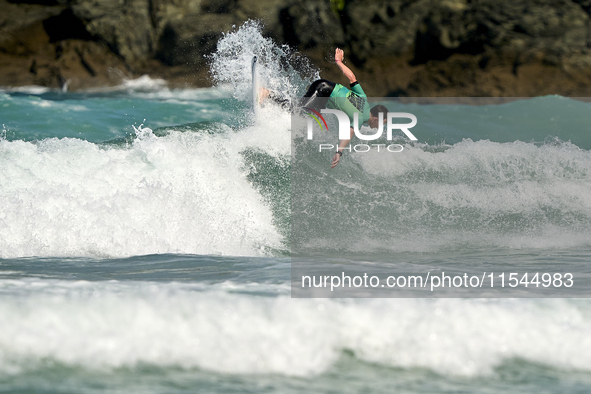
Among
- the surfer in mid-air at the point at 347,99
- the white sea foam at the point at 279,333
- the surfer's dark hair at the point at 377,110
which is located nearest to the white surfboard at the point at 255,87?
the surfer in mid-air at the point at 347,99

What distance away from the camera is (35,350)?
2.78m

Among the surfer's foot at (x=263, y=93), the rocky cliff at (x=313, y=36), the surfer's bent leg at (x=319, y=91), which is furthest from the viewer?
the rocky cliff at (x=313, y=36)

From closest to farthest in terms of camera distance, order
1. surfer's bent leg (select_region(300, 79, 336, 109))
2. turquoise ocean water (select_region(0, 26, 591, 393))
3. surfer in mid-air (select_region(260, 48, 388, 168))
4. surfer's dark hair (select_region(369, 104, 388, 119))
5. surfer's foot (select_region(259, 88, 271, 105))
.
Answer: turquoise ocean water (select_region(0, 26, 591, 393)), surfer's dark hair (select_region(369, 104, 388, 119)), surfer in mid-air (select_region(260, 48, 388, 168)), surfer's bent leg (select_region(300, 79, 336, 109)), surfer's foot (select_region(259, 88, 271, 105))

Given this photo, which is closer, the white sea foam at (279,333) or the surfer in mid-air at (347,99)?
the white sea foam at (279,333)

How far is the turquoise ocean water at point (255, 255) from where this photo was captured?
276 cm

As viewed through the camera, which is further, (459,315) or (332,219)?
(332,219)

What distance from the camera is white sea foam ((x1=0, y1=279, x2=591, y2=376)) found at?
9.15 feet

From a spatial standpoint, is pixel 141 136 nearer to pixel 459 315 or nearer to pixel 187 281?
pixel 187 281

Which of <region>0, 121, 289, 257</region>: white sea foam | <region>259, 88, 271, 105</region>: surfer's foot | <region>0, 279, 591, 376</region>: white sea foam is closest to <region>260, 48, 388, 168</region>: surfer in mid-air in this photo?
<region>259, 88, 271, 105</region>: surfer's foot

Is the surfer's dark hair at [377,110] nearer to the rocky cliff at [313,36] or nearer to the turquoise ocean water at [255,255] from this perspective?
the turquoise ocean water at [255,255]

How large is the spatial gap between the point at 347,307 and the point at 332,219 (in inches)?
129

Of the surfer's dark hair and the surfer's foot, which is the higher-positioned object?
the surfer's foot

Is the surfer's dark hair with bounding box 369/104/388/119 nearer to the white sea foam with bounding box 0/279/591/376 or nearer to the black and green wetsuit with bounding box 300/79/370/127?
the black and green wetsuit with bounding box 300/79/370/127

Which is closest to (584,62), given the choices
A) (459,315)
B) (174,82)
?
(174,82)
